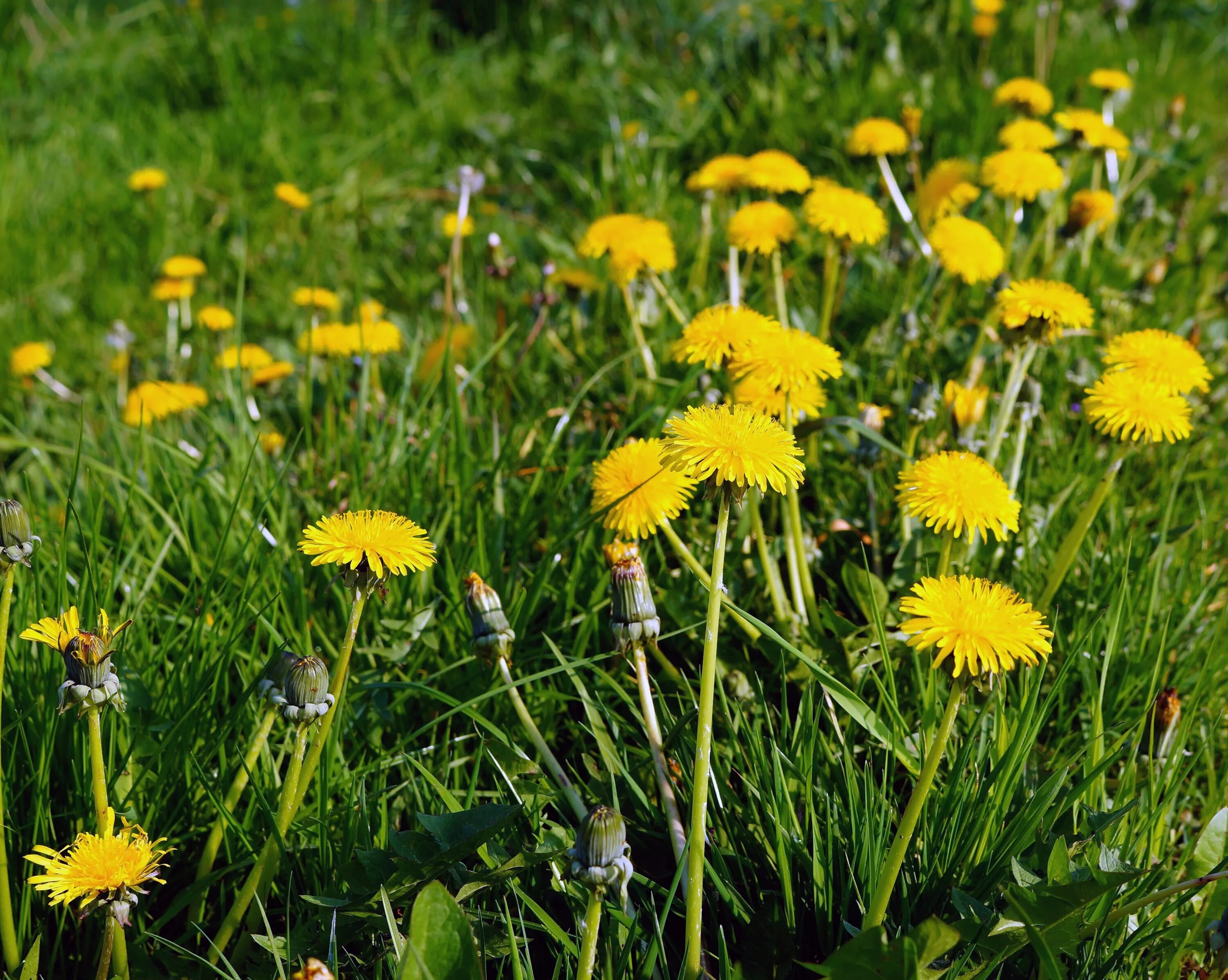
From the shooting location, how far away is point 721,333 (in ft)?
4.75

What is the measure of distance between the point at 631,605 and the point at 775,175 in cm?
127

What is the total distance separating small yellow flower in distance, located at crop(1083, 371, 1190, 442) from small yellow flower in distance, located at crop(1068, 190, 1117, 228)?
997 millimetres

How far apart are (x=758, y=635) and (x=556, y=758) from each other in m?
0.35

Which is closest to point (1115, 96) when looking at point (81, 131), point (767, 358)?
point (767, 358)

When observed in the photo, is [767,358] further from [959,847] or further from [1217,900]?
[1217,900]

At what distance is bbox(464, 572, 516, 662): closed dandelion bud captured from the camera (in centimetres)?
123

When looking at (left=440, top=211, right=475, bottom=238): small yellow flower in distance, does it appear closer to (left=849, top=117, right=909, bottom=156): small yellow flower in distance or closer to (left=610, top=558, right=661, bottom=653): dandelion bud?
(left=849, top=117, right=909, bottom=156): small yellow flower in distance

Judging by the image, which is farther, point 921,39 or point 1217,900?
point 921,39

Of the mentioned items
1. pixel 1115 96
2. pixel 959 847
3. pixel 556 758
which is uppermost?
pixel 1115 96

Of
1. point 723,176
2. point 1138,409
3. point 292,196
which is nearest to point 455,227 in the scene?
point 292,196

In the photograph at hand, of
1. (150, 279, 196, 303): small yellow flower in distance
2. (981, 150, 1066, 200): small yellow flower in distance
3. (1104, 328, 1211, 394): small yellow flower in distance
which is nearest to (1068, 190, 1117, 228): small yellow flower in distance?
(981, 150, 1066, 200): small yellow flower in distance

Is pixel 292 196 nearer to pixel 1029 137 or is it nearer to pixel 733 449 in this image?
pixel 1029 137

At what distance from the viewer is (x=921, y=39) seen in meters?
3.88

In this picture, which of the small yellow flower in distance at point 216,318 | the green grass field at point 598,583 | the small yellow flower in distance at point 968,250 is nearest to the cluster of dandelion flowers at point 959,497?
the green grass field at point 598,583
